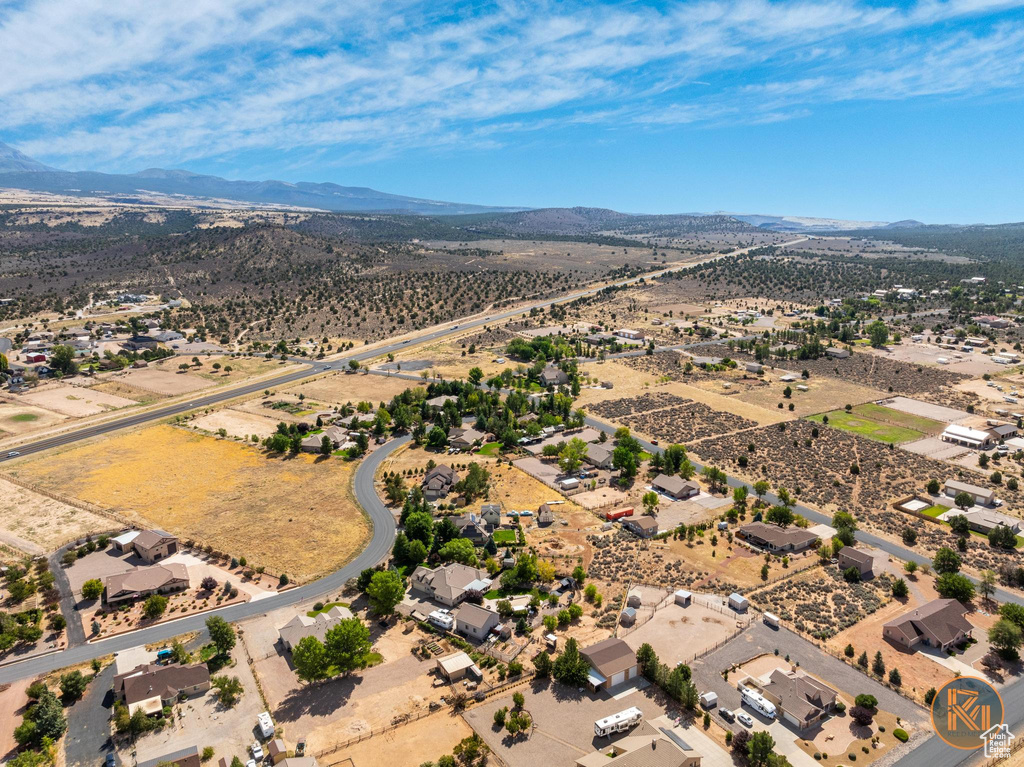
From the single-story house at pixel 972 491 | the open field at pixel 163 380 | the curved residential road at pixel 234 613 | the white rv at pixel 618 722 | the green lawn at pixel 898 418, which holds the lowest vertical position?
the curved residential road at pixel 234 613

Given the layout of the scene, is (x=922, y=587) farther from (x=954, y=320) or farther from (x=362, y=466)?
(x=954, y=320)

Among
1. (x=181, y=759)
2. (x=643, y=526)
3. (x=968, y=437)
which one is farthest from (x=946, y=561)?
(x=181, y=759)

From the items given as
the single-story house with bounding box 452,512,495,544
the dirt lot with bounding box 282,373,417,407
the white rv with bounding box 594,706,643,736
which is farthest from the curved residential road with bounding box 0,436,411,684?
the dirt lot with bounding box 282,373,417,407

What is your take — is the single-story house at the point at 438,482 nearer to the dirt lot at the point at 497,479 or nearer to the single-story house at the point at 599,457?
the dirt lot at the point at 497,479

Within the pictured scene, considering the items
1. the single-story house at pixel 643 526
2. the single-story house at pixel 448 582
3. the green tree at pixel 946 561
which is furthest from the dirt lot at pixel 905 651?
the single-story house at pixel 448 582

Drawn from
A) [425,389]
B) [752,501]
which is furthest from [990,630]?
[425,389]

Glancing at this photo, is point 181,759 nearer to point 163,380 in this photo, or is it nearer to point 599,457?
point 599,457
